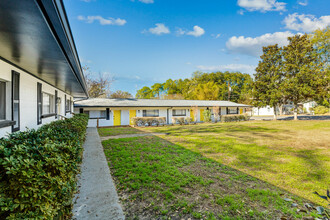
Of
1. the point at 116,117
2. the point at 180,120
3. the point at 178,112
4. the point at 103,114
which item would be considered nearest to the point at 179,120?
the point at 180,120

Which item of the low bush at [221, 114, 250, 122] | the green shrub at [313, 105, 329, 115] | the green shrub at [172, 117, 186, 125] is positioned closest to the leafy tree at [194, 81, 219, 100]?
the low bush at [221, 114, 250, 122]

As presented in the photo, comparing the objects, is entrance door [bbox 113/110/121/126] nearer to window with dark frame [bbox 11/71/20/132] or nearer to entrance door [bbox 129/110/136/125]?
entrance door [bbox 129/110/136/125]

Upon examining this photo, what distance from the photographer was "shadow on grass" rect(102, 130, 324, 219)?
267 cm

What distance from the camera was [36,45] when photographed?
2.88m

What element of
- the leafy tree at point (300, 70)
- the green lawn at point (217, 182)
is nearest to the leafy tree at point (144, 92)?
the leafy tree at point (300, 70)

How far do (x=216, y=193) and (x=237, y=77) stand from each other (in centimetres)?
4821

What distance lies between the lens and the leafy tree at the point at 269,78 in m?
20.8

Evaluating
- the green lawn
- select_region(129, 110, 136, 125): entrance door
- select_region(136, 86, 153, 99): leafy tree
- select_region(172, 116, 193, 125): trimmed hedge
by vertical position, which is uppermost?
select_region(136, 86, 153, 99): leafy tree

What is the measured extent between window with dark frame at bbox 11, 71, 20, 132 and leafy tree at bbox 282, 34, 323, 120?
23.8 m

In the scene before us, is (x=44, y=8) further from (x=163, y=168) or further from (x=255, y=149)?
(x=255, y=149)

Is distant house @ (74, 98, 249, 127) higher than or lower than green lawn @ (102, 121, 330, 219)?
higher

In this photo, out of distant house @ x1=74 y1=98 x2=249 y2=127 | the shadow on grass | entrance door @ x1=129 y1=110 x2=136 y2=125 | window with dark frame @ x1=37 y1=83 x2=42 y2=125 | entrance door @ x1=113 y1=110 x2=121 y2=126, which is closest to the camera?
the shadow on grass

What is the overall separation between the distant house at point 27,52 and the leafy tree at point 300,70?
2308 cm

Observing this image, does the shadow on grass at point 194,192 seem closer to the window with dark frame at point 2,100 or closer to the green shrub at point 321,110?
the window with dark frame at point 2,100
